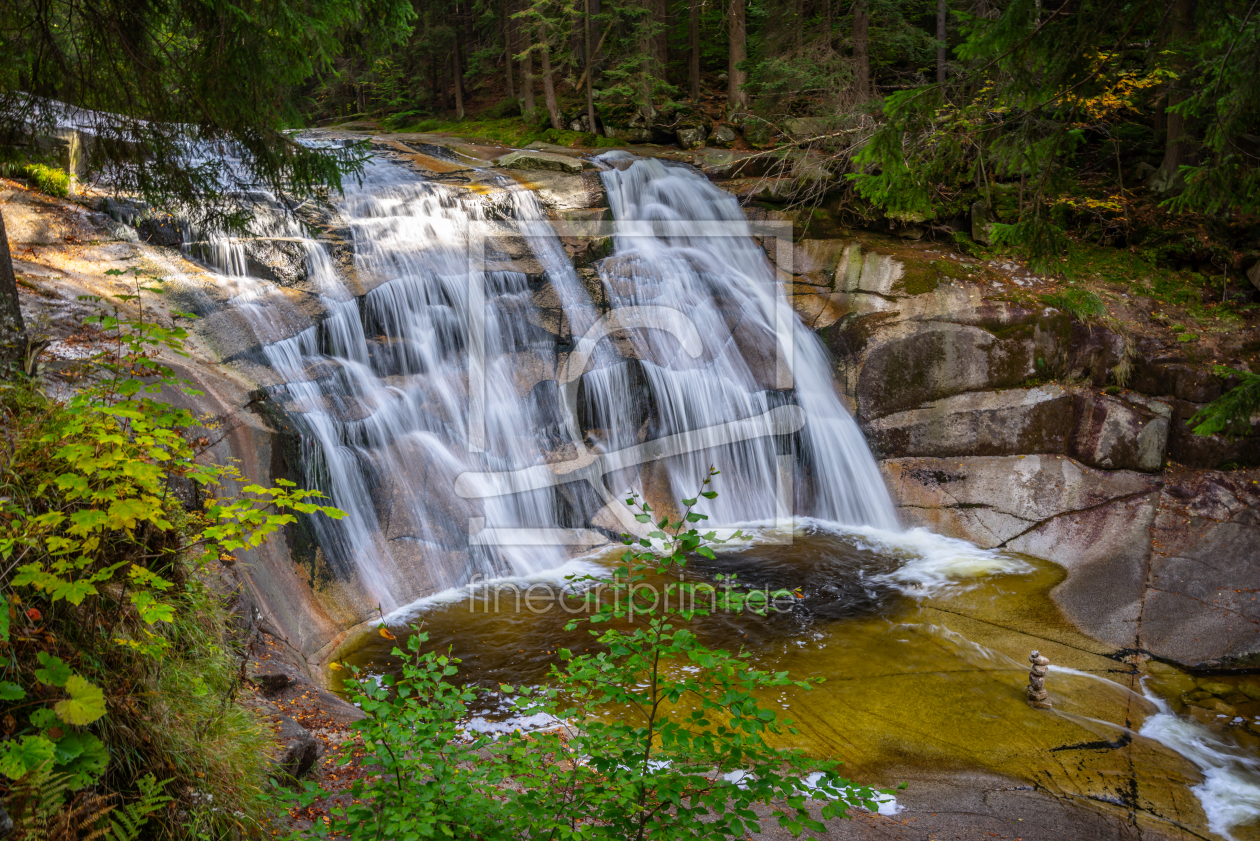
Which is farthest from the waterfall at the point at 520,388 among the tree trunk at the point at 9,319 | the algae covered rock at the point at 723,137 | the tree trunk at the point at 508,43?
the tree trunk at the point at 508,43

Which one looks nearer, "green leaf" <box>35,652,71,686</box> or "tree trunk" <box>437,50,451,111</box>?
"green leaf" <box>35,652,71,686</box>

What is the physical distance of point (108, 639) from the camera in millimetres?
2939

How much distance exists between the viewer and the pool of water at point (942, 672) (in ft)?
17.4

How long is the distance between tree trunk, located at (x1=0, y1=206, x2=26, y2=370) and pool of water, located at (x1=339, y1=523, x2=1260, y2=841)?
11.7 feet

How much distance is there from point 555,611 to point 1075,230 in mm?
11349

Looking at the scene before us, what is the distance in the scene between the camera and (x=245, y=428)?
22.7 feet

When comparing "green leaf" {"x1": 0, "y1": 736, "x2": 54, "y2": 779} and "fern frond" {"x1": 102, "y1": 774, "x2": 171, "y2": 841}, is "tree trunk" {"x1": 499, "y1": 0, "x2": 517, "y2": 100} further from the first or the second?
"green leaf" {"x1": 0, "y1": 736, "x2": 54, "y2": 779}

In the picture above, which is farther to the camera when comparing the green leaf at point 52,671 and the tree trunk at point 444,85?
the tree trunk at point 444,85

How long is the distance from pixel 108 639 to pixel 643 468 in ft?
25.9

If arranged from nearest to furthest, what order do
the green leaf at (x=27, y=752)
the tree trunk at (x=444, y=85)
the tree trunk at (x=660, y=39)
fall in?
the green leaf at (x=27, y=752) < the tree trunk at (x=660, y=39) < the tree trunk at (x=444, y=85)

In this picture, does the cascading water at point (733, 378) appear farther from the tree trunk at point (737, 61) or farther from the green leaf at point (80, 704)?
the green leaf at point (80, 704)
